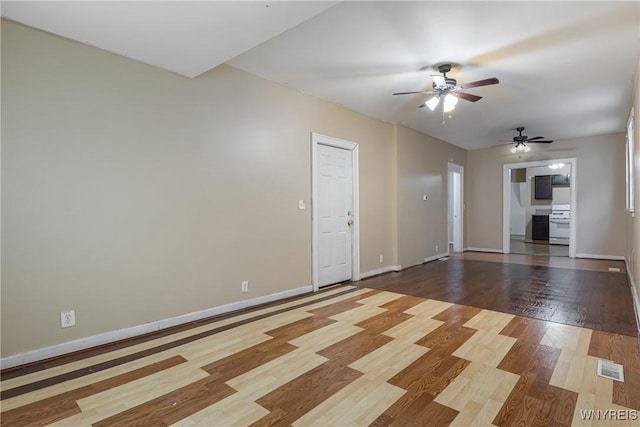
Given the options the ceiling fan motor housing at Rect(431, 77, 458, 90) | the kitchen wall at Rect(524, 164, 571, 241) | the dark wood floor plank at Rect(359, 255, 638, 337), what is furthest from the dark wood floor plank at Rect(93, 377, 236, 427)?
the kitchen wall at Rect(524, 164, 571, 241)

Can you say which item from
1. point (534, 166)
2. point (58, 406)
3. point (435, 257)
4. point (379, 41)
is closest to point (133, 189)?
point (58, 406)

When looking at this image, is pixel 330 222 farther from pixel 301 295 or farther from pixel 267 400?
pixel 267 400

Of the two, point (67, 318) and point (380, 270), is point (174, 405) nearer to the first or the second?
point (67, 318)

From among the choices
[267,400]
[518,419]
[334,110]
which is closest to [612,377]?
[518,419]

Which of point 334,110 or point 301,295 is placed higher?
point 334,110

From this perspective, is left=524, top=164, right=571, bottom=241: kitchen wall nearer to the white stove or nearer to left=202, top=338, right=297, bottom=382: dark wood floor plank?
the white stove

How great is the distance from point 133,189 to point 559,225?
11.3 meters

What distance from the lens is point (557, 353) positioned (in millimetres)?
2465

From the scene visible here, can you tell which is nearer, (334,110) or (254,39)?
(254,39)

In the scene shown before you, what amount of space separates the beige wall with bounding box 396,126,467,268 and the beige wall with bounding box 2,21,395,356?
2.45 meters

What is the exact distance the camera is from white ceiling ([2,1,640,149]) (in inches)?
87.1

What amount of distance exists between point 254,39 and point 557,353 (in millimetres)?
3345

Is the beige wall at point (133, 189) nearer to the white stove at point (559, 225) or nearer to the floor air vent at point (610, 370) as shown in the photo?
the floor air vent at point (610, 370)

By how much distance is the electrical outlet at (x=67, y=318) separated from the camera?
2494 millimetres
